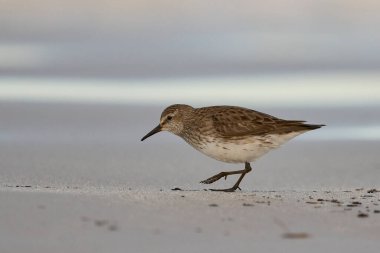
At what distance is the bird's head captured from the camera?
8.56 meters

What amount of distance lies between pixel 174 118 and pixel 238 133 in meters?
0.84

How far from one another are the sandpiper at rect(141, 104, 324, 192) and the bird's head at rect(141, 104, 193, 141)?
0.21 meters

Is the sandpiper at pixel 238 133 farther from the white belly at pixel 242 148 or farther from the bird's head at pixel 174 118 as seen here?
the bird's head at pixel 174 118

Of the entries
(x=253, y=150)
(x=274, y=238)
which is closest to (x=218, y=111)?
(x=253, y=150)

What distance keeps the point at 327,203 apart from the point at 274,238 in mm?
1511

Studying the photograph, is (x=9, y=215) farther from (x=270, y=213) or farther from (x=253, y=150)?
(x=253, y=150)

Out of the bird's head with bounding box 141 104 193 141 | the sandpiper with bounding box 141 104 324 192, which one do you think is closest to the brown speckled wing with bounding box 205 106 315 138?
the sandpiper with bounding box 141 104 324 192

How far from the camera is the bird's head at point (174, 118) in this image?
8562 mm

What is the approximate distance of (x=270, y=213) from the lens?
6.39 m

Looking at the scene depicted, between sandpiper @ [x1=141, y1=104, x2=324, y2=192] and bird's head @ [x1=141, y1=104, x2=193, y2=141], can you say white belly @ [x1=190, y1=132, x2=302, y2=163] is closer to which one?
sandpiper @ [x1=141, y1=104, x2=324, y2=192]

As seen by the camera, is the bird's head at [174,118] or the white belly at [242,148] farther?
the bird's head at [174,118]

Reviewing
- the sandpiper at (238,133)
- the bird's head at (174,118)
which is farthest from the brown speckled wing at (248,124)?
the bird's head at (174,118)

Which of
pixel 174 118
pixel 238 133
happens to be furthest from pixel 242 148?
pixel 174 118

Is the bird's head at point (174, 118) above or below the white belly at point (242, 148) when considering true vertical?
above
